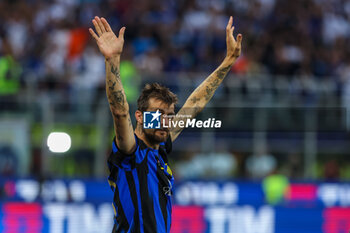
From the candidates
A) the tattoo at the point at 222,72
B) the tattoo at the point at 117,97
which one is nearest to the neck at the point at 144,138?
the tattoo at the point at 117,97

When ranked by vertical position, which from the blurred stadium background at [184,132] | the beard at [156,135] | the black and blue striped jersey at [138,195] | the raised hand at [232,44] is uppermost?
the blurred stadium background at [184,132]

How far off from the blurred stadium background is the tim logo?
5.91 m

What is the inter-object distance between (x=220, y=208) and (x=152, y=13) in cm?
546

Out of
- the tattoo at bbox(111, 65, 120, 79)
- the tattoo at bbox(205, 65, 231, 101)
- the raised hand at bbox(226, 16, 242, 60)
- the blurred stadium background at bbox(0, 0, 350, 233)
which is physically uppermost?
the blurred stadium background at bbox(0, 0, 350, 233)

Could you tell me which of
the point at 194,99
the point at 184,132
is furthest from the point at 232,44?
the point at 184,132

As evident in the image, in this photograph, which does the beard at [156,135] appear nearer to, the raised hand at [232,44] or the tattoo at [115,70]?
the tattoo at [115,70]

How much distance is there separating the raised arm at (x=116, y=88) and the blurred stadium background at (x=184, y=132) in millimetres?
6065

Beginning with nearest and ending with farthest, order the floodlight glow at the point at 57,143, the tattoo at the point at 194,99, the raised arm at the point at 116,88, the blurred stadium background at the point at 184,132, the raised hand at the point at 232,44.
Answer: the raised arm at the point at 116,88 < the floodlight glow at the point at 57,143 < the raised hand at the point at 232,44 < the tattoo at the point at 194,99 < the blurred stadium background at the point at 184,132

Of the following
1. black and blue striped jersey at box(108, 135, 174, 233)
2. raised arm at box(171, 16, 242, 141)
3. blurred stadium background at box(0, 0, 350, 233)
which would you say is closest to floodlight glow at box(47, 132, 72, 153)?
black and blue striped jersey at box(108, 135, 174, 233)

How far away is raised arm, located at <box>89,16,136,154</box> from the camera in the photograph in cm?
412

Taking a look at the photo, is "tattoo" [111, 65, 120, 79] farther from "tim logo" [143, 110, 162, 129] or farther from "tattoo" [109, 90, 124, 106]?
"tim logo" [143, 110, 162, 129]

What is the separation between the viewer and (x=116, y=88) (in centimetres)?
419

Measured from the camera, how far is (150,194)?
4.38m

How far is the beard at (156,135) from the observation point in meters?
4.30
